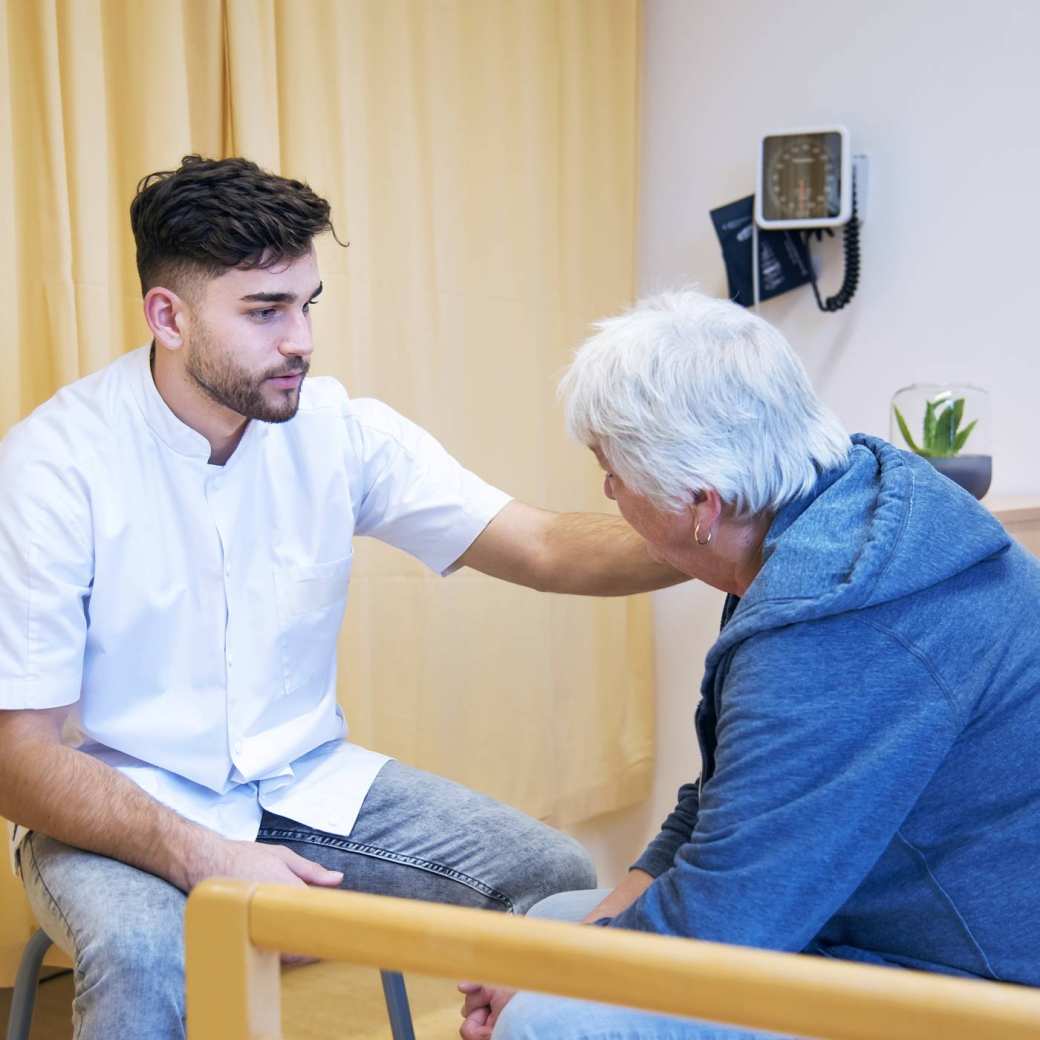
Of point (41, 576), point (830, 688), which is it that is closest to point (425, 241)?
point (41, 576)

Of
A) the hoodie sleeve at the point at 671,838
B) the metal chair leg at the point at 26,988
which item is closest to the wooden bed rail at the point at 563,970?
the hoodie sleeve at the point at 671,838

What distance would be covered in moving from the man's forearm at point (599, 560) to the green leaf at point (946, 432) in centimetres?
73

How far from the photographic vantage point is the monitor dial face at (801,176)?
101 inches

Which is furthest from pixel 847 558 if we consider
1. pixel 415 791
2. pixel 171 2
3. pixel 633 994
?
pixel 171 2

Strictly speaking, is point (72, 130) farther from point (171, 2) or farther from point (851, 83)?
point (851, 83)

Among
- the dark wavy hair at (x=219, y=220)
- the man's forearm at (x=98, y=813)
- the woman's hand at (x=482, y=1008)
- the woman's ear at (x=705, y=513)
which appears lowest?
the woman's hand at (x=482, y=1008)

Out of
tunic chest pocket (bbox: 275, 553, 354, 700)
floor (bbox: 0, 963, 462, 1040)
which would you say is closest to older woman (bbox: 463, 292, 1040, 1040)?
tunic chest pocket (bbox: 275, 553, 354, 700)

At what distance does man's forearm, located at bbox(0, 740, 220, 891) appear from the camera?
1410mm

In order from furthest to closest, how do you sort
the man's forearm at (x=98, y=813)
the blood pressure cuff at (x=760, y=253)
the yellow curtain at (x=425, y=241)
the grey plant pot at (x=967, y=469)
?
1. the blood pressure cuff at (x=760, y=253)
2. the grey plant pot at (x=967, y=469)
3. the yellow curtain at (x=425, y=241)
4. the man's forearm at (x=98, y=813)

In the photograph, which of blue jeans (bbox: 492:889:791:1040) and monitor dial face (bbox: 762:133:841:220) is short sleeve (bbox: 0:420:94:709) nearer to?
blue jeans (bbox: 492:889:791:1040)

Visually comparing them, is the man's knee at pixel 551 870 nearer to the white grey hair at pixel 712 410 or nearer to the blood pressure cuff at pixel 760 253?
the white grey hair at pixel 712 410

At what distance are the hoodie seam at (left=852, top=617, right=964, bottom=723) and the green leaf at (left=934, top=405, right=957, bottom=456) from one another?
1.23m

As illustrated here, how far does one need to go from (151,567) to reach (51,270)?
576 millimetres

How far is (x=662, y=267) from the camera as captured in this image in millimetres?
2928
